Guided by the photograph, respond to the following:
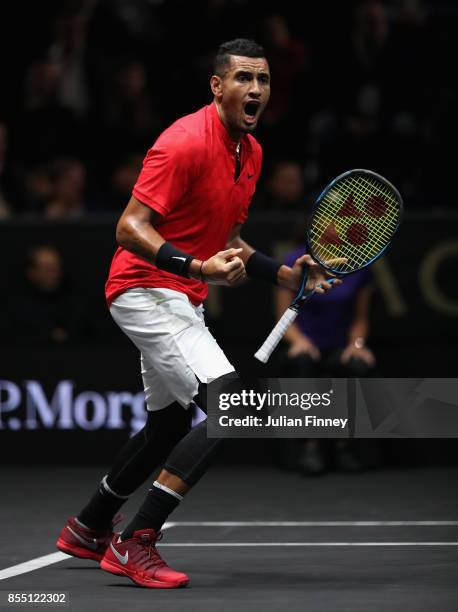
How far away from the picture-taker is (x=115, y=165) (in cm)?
1102

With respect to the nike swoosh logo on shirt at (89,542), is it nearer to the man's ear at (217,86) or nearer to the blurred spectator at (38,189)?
the man's ear at (217,86)

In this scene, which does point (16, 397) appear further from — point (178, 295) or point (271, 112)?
point (178, 295)

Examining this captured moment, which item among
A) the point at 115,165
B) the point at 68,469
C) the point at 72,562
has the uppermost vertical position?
the point at 115,165

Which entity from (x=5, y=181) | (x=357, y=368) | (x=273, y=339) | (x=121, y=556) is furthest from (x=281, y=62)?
(x=121, y=556)

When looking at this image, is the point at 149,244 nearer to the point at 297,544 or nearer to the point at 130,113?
the point at 297,544

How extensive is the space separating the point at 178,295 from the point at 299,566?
1175mm

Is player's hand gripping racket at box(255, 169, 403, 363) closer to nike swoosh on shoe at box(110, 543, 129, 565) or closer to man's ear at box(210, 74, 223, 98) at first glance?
man's ear at box(210, 74, 223, 98)

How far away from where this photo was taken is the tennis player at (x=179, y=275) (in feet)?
17.9

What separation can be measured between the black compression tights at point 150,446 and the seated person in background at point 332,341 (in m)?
3.40

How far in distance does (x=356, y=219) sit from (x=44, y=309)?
4.28m

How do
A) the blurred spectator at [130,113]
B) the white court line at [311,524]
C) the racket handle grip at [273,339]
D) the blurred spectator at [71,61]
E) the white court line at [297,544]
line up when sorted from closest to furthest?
the racket handle grip at [273,339]
the white court line at [297,544]
the white court line at [311,524]
the blurred spectator at [130,113]
the blurred spectator at [71,61]

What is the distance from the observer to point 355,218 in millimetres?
5797

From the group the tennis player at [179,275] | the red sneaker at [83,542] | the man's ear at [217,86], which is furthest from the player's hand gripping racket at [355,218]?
the red sneaker at [83,542]

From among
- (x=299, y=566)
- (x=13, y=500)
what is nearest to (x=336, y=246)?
(x=299, y=566)
